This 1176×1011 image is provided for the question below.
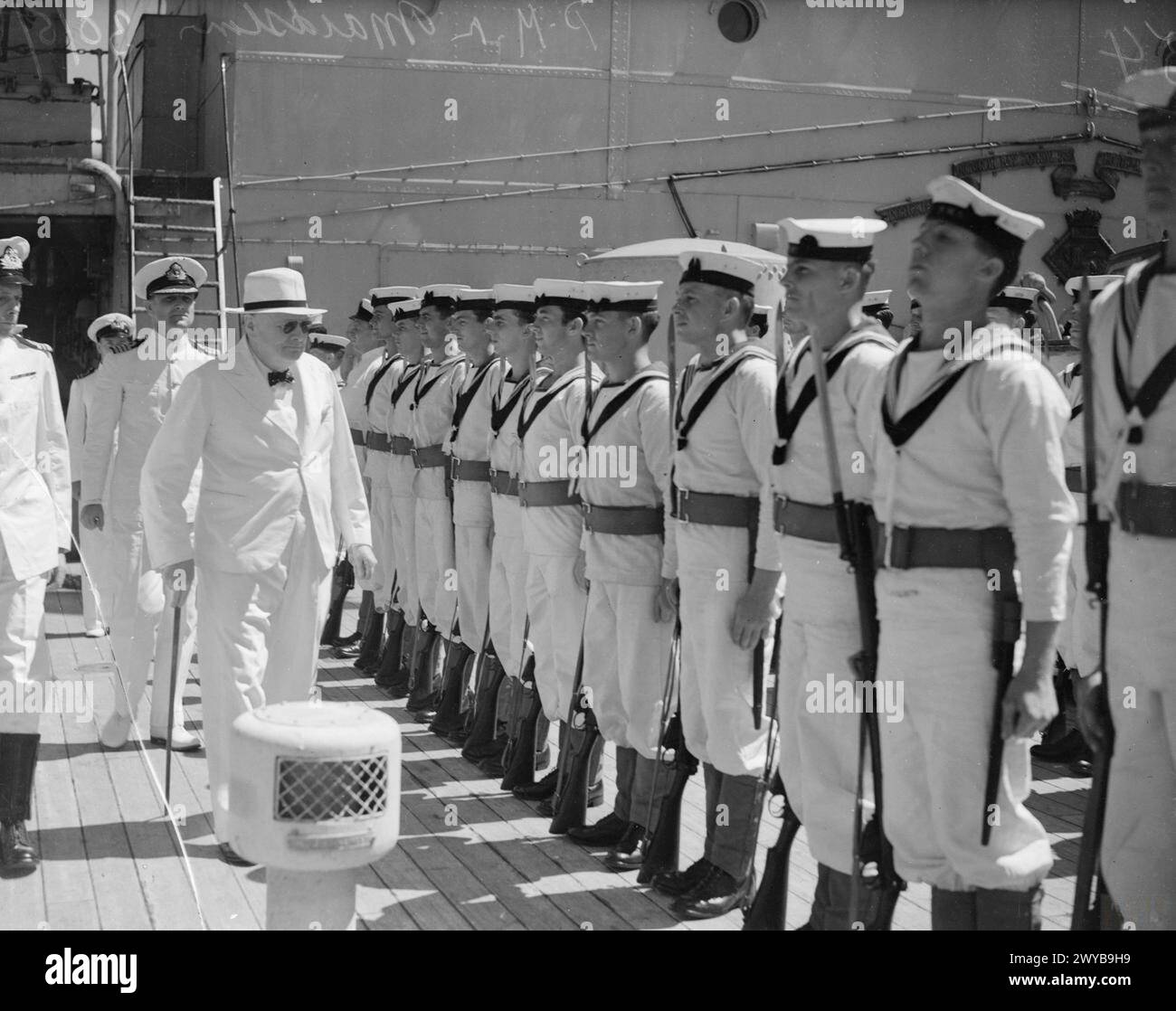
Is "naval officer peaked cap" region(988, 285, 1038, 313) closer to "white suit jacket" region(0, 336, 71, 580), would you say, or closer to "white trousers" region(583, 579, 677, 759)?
"white trousers" region(583, 579, 677, 759)

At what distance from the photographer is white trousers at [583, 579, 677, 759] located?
613 centimetres

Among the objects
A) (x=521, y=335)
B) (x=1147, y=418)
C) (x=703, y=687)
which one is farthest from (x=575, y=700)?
(x=1147, y=418)

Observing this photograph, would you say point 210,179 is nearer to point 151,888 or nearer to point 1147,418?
point 151,888

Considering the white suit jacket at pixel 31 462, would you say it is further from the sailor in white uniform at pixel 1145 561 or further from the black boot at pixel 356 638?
the black boot at pixel 356 638

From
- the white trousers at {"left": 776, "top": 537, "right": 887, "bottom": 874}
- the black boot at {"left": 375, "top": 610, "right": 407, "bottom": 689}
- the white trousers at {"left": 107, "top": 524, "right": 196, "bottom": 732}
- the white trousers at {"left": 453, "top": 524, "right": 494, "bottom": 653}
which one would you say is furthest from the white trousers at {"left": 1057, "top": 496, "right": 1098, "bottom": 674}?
the white trousers at {"left": 107, "top": 524, "right": 196, "bottom": 732}

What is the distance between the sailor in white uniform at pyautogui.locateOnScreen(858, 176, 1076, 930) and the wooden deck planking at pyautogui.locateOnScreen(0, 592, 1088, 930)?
1.33m

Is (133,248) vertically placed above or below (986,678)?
above

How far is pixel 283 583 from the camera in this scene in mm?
6309

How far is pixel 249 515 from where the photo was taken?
244 inches

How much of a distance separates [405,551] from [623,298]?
397 cm

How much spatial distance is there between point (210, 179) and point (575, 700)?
11.3m

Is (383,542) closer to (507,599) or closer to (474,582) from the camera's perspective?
(474,582)

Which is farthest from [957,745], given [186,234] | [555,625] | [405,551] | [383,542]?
[186,234]

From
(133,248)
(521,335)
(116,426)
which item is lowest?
(116,426)
